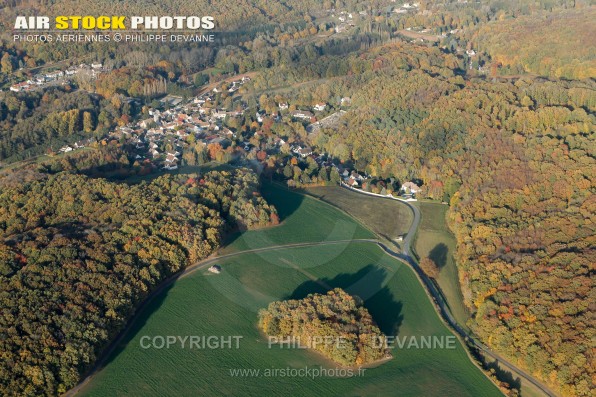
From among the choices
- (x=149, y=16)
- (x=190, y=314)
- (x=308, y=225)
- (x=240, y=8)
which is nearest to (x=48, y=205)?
(x=190, y=314)

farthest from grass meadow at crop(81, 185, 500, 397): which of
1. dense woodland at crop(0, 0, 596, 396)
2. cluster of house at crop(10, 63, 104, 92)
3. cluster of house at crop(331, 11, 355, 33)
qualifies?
cluster of house at crop(331, 11, 355, 33)

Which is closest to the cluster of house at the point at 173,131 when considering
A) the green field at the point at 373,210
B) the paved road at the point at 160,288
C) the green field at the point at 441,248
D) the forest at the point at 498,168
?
the forest at the point at 498,168

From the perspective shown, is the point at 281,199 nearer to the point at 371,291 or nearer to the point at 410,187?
the point at 410,187

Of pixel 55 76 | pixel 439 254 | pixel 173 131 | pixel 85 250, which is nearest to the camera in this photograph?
pixel 85 250

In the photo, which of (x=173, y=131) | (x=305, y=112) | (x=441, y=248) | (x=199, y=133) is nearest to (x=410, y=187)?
(x=441, y=248)

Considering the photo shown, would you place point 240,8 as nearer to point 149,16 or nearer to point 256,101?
point 149,16

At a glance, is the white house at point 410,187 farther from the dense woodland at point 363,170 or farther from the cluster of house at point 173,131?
the cluster of house at point 173,131
